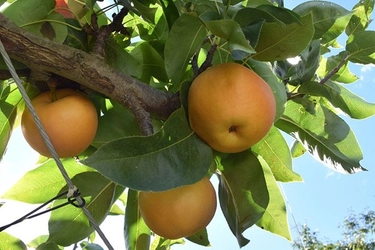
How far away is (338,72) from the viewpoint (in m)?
1.24

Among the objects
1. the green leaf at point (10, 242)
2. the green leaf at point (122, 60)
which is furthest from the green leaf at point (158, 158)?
the green leaf at point (10, 242)

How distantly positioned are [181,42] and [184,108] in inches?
4.5

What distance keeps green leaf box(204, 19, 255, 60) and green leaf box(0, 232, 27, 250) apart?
23.9 inches

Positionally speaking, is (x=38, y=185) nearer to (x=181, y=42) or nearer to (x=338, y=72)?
(x=181, y=42)

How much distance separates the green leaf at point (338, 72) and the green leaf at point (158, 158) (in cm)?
54

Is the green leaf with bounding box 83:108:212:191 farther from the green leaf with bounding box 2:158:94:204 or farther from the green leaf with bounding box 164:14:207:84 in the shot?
the green leaf with bounding box 2:158:94:204

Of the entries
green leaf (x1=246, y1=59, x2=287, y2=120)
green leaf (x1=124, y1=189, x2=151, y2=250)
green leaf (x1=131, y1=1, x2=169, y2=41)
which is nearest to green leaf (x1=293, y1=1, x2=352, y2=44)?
green leaf (x1=246, y1=59, x2=287, y2=120)

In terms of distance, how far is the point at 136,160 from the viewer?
0.66 metres

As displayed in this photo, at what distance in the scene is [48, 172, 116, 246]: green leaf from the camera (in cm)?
97

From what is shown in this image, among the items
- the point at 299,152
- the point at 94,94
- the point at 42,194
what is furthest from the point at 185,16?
the point at 299,152

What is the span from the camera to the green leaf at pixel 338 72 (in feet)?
3.90

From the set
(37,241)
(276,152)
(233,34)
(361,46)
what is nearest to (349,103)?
(361,46)

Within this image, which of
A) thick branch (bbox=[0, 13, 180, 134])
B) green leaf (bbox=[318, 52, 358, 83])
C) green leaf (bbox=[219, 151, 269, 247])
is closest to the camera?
thick branch (bbox=[0, 13, 180, 134])

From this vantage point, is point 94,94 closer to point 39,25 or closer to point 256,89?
point 39,25
